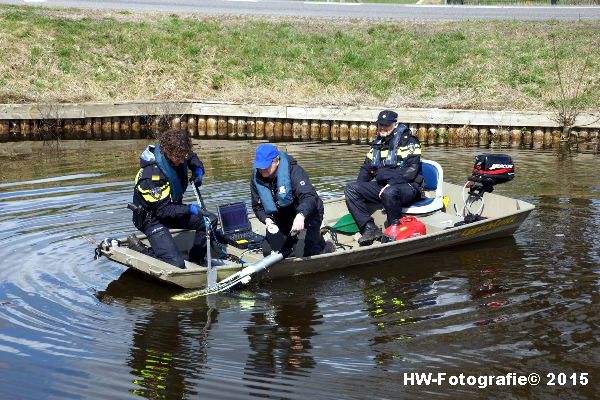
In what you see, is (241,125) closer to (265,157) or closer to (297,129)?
(297,129)

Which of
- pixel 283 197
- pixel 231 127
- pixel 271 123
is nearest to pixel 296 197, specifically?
pixel 283 197

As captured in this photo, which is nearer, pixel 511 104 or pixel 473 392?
A: pixel 473 392

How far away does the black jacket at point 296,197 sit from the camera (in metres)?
10.7

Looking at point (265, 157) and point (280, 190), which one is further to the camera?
point (280, 190)

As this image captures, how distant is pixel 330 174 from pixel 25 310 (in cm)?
796

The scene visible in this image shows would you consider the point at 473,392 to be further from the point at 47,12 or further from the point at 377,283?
the point at 47,12

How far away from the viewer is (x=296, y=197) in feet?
35.7

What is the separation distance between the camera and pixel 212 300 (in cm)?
1037

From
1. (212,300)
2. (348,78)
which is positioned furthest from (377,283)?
(348,78)

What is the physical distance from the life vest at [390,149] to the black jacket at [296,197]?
65.2 inches

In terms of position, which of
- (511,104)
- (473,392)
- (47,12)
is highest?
(47,12)

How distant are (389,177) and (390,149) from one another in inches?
14.2

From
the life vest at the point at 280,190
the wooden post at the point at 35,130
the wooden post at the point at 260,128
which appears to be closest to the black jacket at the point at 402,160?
the life vest at the point at 280,190

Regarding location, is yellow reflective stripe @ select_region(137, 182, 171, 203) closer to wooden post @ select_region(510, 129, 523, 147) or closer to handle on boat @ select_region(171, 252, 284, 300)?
handle on boat @ select_region(171, 252, 284, 300)
